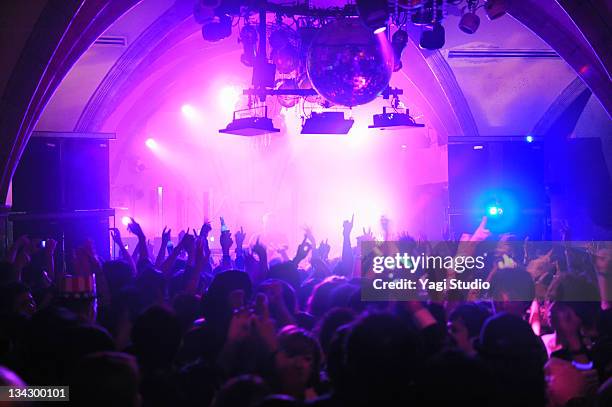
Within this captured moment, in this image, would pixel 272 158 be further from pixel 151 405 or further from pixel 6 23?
pixel 151 405

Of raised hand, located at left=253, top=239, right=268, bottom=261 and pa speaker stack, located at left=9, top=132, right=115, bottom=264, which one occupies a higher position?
pa speaker stack, located at left=9, top=132, right=115, bottom=264

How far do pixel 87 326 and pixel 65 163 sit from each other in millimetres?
8959

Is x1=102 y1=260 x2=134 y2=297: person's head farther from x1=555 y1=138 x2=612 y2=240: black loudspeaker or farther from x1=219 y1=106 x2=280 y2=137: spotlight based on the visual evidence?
x1=555 y1=138 x2=612 y2=240: black loudspeaker

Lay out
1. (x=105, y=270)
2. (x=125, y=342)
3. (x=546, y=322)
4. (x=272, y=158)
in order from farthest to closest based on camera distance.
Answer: (x=272, y=158), (x=105, y=270), (x=546, y=322), (x=125, y=342)

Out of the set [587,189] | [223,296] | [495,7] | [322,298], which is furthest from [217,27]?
[587,189]

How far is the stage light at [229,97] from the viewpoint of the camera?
736 inches

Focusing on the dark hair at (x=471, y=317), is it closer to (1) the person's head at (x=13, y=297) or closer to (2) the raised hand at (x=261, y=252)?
(2) the raised hand at (x=261, y=252)

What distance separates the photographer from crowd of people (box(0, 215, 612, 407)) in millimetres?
2074

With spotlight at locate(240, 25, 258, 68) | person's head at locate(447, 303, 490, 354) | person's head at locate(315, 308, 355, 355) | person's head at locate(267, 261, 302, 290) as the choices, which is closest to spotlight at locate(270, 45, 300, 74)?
spotlight at locate(240, 25, 258, 68)

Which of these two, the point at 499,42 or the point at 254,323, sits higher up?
the point at 499,42

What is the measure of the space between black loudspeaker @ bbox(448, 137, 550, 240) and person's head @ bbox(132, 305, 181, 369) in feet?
34.4

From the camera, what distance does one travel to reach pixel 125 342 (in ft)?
11.5

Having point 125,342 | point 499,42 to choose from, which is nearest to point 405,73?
point 499,42

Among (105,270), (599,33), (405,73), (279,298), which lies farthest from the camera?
(405,73)
